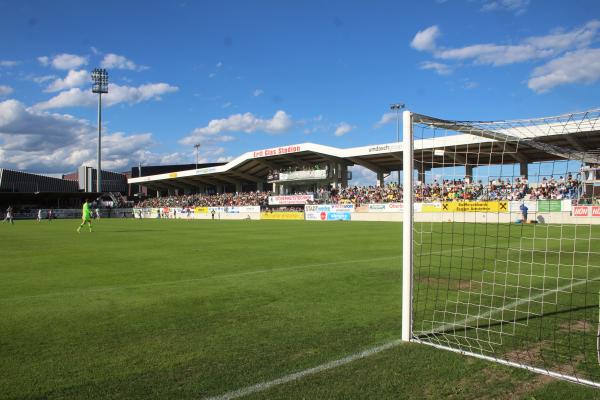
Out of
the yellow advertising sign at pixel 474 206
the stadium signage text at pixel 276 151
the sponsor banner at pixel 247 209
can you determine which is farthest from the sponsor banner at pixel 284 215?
the yellow advertising sign at pixel 474 206

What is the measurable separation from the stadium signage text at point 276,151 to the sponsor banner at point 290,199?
232 inches

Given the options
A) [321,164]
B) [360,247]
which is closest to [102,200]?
[321,164]

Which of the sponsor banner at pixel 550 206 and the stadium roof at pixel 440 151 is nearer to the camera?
the stadium roof at pixel 440 151

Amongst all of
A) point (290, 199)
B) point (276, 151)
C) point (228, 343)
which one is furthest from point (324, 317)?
point (276, 151)

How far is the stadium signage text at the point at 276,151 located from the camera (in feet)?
189

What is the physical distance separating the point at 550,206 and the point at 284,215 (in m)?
32.5

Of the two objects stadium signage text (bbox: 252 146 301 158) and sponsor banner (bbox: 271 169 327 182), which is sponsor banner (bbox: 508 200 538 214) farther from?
stadium signage text (bbox: 252 146 301 158)

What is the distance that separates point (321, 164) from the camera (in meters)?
62.9

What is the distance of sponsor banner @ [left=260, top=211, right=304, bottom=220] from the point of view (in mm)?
53688

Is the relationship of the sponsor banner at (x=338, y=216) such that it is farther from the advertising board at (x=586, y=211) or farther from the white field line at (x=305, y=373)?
the white field line at (x=305, y=373)

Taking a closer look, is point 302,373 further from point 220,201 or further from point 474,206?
point 220,201

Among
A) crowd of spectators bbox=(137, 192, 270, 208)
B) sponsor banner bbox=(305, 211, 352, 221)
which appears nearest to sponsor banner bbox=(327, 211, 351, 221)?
sponsor banner bbox=(305, 211, 352, 221)

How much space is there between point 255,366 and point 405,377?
1.46 metres

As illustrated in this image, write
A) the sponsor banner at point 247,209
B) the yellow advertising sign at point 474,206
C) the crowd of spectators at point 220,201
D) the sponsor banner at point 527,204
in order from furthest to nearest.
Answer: the crowd of spectators at point 220,201, the sponsor banner at point 247,209, the sponsor banner at point 527,204, the yellow advertising sign at point 474,206
